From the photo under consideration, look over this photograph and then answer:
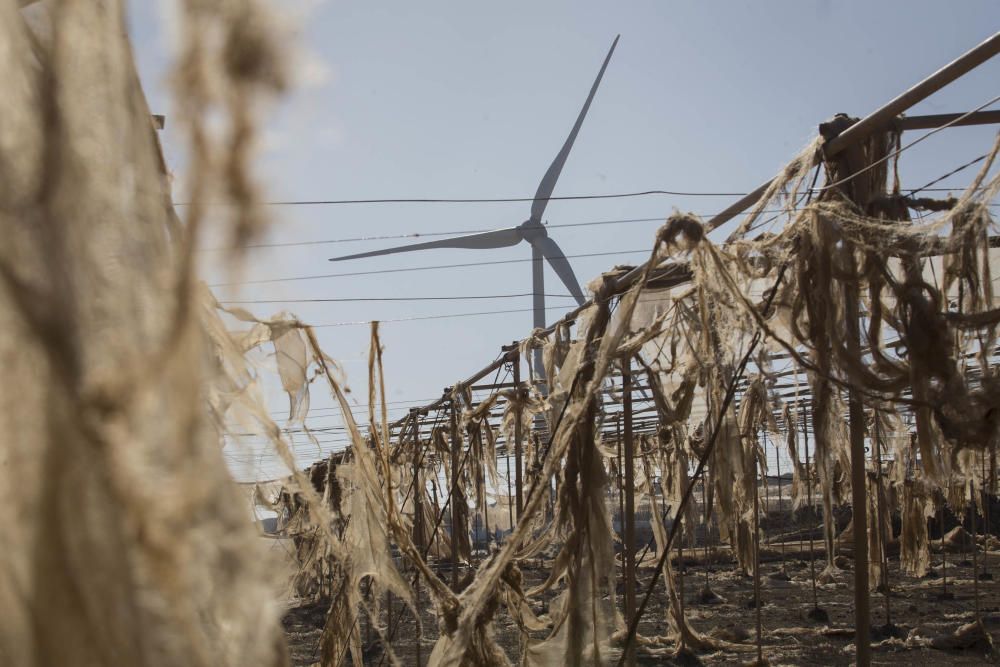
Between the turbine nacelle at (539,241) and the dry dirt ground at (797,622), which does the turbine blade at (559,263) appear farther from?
the dry dirt ground at (797,622)

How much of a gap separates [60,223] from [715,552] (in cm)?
2594

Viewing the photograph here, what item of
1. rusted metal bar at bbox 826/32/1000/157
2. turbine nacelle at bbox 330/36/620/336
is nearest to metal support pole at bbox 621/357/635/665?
rusted metal bar at bbox 826/32/1000/157

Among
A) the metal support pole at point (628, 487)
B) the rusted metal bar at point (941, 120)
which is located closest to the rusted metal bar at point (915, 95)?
the rusted metal bar at point (941, 120)

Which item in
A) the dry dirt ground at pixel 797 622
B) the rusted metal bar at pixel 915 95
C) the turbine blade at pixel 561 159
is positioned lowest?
the dry dirt ground at pixel 797 622

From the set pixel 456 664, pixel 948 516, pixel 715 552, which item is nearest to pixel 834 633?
pixel 456 664

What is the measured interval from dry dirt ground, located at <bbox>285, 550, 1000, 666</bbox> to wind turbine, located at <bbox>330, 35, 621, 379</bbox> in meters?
5.86

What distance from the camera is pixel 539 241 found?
63.4 ft

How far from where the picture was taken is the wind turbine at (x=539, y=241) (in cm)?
1691

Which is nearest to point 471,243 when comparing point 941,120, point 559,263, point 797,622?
point 559,263

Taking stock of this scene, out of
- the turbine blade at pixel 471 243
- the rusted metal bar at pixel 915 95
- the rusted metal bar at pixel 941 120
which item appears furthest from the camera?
the turbine blade at pixel 471 243

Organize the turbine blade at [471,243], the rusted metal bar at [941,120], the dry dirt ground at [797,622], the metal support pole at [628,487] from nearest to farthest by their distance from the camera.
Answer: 1. the rusted metal bar at [941,120]
2. the metal support pole at [628,487]
3. the dry dirt ground at [797,622]
4. the turbine blade at [471,243]

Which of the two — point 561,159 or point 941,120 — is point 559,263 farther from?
point 941,120

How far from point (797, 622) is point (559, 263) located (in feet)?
27.8

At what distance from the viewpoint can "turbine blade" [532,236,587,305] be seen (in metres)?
17.7
